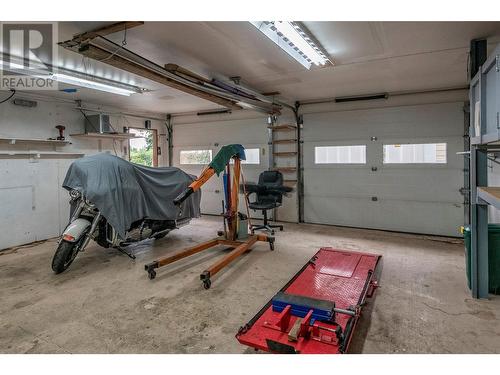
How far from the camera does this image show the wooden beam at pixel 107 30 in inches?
101

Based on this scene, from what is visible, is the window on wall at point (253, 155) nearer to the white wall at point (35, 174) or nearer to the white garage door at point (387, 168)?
the white garage door at point (387, 168)

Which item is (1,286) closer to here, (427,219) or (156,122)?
(156,122)

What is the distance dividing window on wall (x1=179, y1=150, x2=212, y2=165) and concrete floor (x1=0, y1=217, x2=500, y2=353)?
11.6ft

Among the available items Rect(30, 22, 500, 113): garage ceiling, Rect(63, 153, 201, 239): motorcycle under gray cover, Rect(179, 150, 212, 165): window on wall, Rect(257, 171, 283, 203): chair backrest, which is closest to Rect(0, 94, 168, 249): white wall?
Rect(30, 22, 500, 113): garage ceiling

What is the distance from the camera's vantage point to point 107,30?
266cm

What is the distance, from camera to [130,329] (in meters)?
Answer: 2.45

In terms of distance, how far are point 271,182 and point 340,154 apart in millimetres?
1516

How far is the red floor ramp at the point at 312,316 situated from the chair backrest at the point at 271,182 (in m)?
2.71

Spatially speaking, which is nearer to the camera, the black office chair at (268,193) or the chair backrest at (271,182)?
the black office chair at (268,193)

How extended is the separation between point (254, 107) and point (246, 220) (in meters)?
2.11

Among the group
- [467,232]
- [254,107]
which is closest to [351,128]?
[254,107]

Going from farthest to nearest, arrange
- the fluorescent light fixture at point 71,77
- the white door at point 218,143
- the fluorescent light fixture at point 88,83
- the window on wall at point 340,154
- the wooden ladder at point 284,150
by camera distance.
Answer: the white door at point 218,143 → the wooden ladder at point 284,150 → the window on wall at point 340,154 → the fluorescent light fixture at point 88,83 → the fluorescent light fixture at point 71,77

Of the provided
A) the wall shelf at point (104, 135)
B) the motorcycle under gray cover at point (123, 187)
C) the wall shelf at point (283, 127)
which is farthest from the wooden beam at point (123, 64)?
the wall shelf at point (104, 135)

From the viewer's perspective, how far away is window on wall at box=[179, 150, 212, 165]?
25.3 feet
